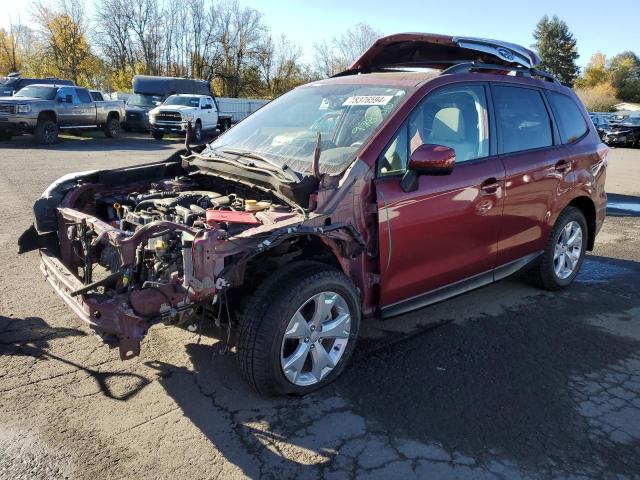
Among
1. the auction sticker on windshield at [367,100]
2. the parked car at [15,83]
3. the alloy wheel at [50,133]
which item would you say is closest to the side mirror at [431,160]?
the auction sticker on windshield at [367,100]

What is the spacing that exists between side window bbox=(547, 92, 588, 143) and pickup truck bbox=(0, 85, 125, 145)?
17633 millimetres

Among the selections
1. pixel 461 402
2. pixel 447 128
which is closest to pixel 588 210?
pixel 447 128

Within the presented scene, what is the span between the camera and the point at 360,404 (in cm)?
321

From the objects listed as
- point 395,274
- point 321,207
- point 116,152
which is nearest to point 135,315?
point 321,207

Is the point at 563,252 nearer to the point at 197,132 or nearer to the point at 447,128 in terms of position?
the point at 447,128

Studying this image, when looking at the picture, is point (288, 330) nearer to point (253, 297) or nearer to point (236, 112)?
point (253, 297)

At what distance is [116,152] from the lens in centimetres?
1788

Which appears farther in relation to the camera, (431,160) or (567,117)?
(567,117)

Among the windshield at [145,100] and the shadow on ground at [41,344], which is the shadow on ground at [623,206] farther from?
the windshield at [145,100]

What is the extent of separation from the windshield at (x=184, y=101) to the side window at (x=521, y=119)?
20.6 metres

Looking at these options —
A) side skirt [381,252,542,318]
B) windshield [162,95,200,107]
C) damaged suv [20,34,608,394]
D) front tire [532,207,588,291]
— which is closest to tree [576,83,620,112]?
windshield [162,95,200,107]

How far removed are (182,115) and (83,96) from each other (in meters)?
3.84

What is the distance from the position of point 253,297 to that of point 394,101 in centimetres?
170

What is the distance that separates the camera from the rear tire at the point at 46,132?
61.1 feet
